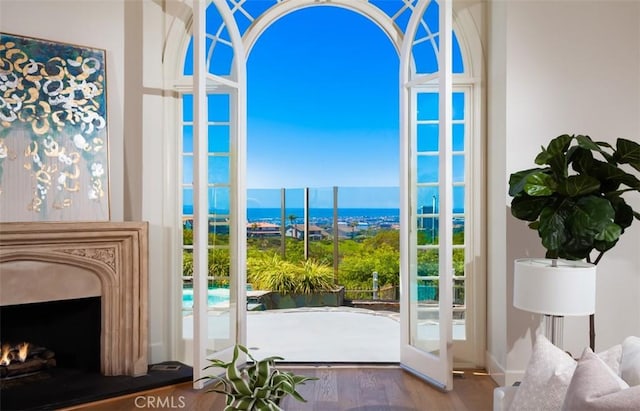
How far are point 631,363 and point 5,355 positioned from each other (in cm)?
382

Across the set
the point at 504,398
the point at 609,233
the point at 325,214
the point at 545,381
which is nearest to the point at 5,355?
the point at 504,398

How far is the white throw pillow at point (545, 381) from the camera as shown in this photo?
1.73 meters

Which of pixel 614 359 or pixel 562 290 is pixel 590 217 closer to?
pixel 562 290

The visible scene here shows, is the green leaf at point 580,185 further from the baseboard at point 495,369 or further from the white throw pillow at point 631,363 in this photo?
the baseboard at point 495,369

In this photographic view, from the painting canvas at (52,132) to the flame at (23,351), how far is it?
948mm

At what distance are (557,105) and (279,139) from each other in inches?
233

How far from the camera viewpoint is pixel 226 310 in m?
4.28

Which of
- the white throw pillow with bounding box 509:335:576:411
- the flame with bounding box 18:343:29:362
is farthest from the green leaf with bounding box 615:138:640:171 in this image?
the flame with bounding box 18:343:29:362

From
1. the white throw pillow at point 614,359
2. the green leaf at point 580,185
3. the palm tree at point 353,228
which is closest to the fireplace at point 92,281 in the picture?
the green leaf at point 580,185

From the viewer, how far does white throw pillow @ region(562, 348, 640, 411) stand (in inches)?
56.6

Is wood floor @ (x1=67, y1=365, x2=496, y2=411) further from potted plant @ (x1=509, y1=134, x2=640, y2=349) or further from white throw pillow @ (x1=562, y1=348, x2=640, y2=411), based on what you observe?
white throw pillow @ (x1=562, y1=348, x2=640, y2=411)

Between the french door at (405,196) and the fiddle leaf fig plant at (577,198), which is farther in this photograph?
the french door at (405,196)

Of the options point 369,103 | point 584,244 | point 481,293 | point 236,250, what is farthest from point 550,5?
point 369,103

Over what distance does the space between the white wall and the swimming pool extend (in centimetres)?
208
